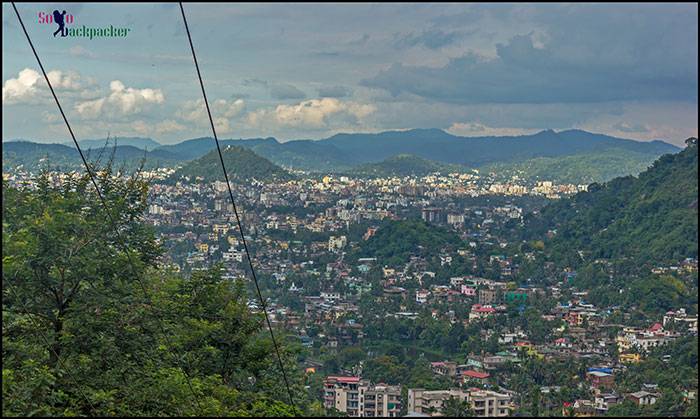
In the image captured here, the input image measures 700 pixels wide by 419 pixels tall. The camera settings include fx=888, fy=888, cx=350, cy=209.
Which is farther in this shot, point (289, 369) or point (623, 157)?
point (623, 157)

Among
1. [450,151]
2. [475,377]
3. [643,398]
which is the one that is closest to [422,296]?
[475,377]

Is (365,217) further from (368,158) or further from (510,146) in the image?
(510,146)

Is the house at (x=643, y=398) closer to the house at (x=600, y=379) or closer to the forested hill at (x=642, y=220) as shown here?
the house at (x=600, y=379)

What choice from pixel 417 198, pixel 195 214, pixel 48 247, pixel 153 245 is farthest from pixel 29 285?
pixel 417 198

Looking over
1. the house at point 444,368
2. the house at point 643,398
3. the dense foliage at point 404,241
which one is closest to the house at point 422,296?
the dense foliage at point 404,241

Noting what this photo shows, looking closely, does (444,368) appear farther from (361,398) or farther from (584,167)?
(584,167)

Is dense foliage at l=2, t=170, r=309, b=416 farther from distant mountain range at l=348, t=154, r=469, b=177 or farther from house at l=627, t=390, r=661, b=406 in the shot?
distant mountain range at l=348, t=154, r=469, b=177
